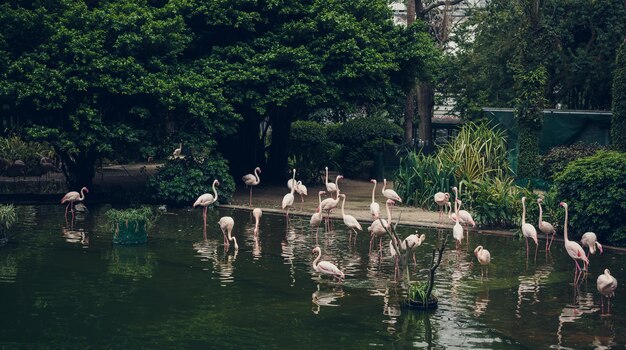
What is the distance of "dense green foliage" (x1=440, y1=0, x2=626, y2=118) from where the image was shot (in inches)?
1275

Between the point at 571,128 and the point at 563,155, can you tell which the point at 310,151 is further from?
the point at 563,155

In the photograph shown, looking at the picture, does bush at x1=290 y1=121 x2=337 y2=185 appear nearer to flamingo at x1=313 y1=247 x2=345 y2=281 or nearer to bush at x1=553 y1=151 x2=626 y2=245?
bush at x1=553 y1=151 x2=626 y2=245

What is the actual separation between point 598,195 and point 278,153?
47.4 ft

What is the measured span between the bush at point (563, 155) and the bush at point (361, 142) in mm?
8103

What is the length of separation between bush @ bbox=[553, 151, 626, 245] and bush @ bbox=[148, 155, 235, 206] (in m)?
10.0

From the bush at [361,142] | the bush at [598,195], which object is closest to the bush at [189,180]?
the bush at [361,142]

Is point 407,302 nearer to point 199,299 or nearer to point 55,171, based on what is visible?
point 199,299

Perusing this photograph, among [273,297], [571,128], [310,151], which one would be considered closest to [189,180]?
[310,151]

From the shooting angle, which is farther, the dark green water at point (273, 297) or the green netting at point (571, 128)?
the green netting at point (571, 128)

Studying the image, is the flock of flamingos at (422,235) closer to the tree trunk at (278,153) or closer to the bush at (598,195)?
the bush at (598,195)

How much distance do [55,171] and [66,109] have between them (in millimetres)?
8569

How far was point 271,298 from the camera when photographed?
1473cm

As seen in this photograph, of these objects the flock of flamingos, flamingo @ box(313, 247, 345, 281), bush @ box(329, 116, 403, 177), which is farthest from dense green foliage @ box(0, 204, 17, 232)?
bush @ box(329, 116, 403, 177)

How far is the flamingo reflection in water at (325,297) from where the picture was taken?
1428 centimetres
